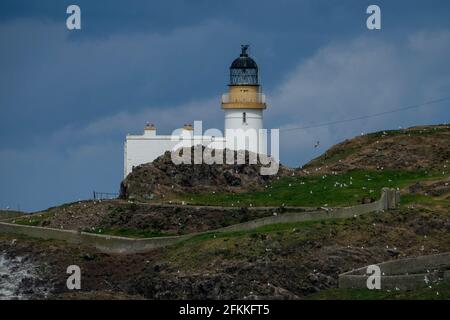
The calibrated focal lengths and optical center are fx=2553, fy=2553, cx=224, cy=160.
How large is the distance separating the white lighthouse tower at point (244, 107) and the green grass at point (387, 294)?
25.6 meters

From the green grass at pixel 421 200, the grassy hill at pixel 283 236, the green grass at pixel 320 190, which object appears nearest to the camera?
the grassy hill at pixel 283 236

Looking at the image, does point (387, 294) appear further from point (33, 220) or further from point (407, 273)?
point (33, 220)

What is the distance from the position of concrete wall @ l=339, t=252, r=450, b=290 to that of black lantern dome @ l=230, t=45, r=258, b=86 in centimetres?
2698

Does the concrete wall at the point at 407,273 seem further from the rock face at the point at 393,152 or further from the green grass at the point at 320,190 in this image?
the rock face at the point at 393,152

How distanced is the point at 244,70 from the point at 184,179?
9845 mm

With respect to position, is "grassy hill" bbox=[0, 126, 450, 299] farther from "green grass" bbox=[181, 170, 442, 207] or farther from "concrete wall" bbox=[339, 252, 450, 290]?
"concrete wall" bbox=[339, 252, 450, 290]

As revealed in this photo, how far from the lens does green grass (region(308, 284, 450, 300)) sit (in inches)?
4240

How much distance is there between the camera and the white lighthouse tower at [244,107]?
139 m

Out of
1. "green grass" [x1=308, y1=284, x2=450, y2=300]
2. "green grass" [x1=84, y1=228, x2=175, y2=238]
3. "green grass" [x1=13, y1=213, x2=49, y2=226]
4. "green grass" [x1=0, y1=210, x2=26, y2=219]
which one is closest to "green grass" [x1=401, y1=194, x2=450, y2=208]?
"green grass" [x1=84, y1=228, x2=175, y2=238]

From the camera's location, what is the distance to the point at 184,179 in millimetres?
134375

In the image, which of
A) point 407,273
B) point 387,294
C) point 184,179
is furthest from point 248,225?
point 387,294

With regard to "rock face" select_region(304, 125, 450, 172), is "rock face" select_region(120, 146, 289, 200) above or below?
below

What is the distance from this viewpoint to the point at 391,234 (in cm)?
12125

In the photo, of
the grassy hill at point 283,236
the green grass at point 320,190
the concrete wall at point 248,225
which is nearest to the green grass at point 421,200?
the grassy hill at point 283,236
